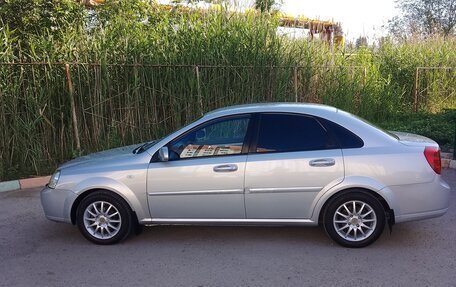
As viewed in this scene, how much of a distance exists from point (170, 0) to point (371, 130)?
7597 millimetres

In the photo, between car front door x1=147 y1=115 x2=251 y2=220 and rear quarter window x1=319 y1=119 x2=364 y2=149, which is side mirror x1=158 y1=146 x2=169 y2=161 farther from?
rear quarter window x1=319 y1=119 x2=364 y2=149

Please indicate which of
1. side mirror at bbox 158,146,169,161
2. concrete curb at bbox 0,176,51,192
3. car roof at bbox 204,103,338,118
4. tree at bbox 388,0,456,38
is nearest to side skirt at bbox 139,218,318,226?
side mirror at bbox 158,146,169,161

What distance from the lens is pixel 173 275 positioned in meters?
4.02

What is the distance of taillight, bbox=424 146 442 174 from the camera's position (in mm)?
4441

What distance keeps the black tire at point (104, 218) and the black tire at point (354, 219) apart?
215 cm

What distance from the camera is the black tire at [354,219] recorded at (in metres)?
4.44

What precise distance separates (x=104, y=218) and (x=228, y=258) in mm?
1442

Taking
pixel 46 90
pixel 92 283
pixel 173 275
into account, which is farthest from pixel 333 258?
pixel 46 90

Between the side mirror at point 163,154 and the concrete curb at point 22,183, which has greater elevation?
the side mirror at point 163,154

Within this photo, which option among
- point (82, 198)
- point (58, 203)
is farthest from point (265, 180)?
point (58, 203)

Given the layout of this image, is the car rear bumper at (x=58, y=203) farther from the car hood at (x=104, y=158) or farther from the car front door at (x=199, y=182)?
the car front door at (x=199, y=182)

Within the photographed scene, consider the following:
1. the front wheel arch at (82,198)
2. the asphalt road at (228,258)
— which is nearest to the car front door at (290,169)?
the asphalt road at (228,258)

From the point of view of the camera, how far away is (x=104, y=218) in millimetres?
4727

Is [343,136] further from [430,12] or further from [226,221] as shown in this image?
[430,12]
